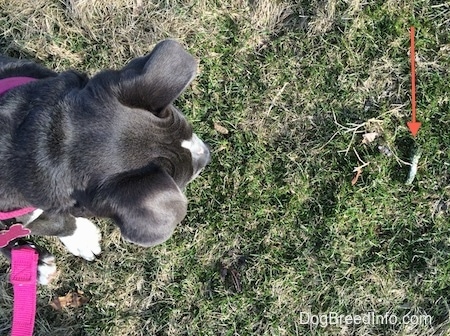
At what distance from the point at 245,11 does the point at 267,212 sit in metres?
1.84

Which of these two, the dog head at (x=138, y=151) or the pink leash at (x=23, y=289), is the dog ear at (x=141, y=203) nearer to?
the dog head at (x=138, y=151)

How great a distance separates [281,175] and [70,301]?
2.26 metres

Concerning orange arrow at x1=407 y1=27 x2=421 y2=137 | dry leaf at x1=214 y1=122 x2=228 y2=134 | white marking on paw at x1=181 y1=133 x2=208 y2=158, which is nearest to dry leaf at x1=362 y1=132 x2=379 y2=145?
orange arrow at x1=407 y1=27 x2=421 y2=137

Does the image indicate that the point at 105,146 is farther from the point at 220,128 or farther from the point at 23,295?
the point at 220,128

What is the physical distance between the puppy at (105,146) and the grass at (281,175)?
163 cm

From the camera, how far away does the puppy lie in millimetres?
3528

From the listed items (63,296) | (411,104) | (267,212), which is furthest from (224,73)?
(63,296)

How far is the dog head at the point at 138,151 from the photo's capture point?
11.5 feet

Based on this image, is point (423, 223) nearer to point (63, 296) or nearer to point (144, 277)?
point (144, 277)

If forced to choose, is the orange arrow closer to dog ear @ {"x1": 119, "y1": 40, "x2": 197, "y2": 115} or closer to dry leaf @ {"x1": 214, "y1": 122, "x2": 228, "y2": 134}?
dry leaf @ {"x1": 214, "y1": 122, "x2": 228, "y2": 134}

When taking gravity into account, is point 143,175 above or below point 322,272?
above

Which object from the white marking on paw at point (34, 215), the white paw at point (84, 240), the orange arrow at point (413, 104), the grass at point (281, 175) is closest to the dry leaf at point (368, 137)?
the grass at point (281, 175)

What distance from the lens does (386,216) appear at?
5266 millimetres

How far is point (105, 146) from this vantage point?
357 centimetres
